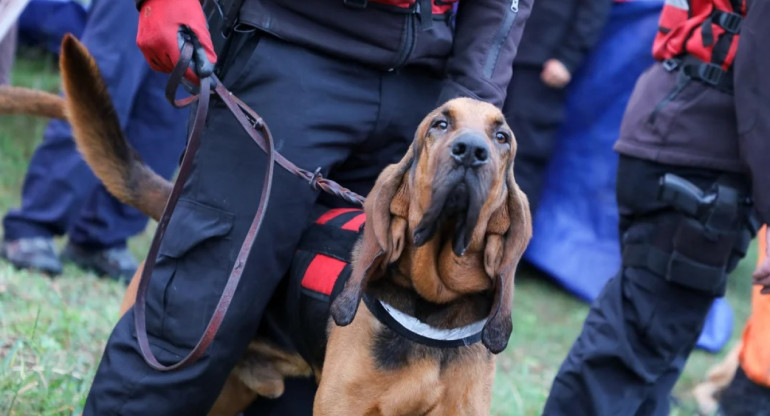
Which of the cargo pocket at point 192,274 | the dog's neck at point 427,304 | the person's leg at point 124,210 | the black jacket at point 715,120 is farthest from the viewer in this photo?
the person's leg at point 124,210

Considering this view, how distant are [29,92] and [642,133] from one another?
2.47 m

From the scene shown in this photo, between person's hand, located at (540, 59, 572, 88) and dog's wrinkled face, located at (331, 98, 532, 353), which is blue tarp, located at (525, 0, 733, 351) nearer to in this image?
person's hand, located at (540, 59, 572, 88)

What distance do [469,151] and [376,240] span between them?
1.26 feet

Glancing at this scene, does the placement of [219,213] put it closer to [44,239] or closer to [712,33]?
[712,33]

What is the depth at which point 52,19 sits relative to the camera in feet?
24.8

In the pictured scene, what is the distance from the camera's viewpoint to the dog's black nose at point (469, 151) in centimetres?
269

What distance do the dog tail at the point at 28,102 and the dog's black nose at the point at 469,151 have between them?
1712 millimetres

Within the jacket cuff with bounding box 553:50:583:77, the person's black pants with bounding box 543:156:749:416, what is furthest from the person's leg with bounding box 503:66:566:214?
the person's black pants with bounding box 543:156:749:416

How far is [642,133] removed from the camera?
4.06 meters

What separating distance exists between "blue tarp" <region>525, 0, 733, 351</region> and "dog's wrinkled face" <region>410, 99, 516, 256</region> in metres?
4.65

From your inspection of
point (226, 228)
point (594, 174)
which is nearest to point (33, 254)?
point (226, 228)

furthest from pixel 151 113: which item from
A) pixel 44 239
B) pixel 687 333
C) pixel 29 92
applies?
pixel 687 333

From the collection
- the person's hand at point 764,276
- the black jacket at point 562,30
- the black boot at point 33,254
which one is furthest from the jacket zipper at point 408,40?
the black jacket at point 562,30

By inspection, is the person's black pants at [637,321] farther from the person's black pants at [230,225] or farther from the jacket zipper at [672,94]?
the person's black pants at [230,225]
